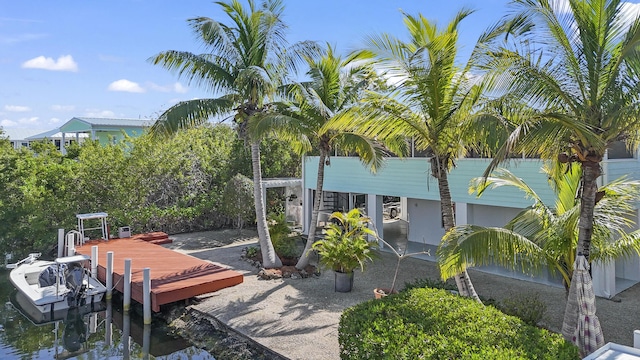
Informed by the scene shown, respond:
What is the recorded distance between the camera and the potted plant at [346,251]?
34.7 ft

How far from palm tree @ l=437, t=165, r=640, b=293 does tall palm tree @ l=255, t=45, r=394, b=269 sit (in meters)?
3.93

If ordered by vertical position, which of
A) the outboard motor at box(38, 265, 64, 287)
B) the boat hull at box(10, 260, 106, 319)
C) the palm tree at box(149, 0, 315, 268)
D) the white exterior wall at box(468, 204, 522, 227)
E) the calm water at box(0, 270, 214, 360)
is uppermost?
the palm tree at box(149, 0, 315, 268)

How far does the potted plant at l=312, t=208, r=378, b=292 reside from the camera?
1059 cm

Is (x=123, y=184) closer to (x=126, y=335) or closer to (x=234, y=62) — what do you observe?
(x=234, y=62)

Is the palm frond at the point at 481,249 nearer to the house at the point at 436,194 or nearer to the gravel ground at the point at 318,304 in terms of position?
the house at the point at 436,194

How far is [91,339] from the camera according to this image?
994 centimetres

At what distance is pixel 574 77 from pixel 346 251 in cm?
627

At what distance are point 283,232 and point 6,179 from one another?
11343mm

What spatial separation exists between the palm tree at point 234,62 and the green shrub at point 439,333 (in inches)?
246

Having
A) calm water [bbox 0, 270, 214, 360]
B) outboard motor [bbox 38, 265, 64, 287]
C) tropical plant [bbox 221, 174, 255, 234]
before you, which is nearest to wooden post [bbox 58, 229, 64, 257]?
outboard motor [bbox 38, 265, 64, 287]

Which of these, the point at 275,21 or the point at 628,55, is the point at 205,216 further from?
the point at 628,55

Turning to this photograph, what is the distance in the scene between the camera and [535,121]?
234 inches

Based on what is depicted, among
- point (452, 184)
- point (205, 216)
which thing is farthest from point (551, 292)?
point (205, 216)

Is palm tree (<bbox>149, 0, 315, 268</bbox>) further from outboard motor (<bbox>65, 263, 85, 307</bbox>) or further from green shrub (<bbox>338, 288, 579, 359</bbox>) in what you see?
green shrub (<bbox>338, 288, 579, 359</bbox>)
